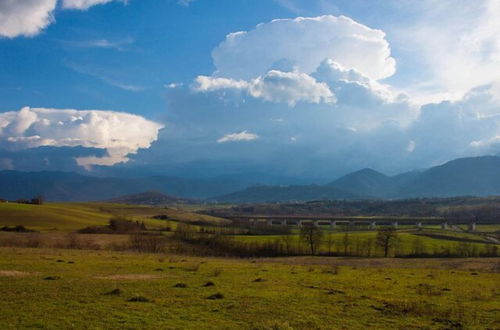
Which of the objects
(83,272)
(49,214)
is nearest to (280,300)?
(83,272)

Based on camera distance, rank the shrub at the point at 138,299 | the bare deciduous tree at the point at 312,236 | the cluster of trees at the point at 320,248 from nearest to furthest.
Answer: the shrub at the point at 138,299 < the cluster of trees at the point at 320,248 < the bare deciduous tree at the point at 312,236

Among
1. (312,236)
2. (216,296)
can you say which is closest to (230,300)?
(216,296)

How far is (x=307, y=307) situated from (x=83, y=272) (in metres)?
21.8

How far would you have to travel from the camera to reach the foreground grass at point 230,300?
66.6 feet

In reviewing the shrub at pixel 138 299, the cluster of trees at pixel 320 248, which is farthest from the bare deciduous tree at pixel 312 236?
the shrub at pixel 138 299

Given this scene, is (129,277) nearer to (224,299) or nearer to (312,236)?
(224,299)

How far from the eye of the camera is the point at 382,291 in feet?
105

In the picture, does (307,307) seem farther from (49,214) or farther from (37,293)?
(49,214)

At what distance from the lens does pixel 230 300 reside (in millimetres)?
25797

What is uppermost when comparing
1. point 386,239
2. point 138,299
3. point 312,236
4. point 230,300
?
point 138,299

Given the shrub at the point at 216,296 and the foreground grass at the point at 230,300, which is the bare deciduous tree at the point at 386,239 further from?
the shrub at the point at 216,296

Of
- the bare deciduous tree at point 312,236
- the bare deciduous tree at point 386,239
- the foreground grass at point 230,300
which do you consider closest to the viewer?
the foreground grass at point 230,300

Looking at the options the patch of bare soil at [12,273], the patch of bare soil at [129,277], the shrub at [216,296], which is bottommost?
the patch of bare soil at [129,277]

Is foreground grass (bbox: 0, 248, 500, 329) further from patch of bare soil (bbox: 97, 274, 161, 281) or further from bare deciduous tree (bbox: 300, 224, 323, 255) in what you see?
bare deciduous tree (bbox: 300, 224, 323, 255)
